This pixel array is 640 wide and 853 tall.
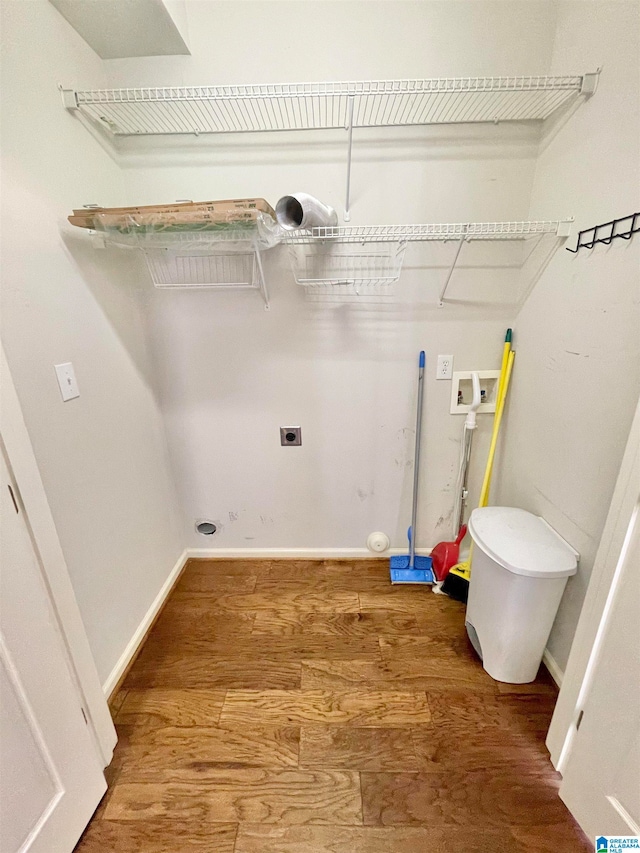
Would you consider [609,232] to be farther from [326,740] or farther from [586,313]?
[326,740]

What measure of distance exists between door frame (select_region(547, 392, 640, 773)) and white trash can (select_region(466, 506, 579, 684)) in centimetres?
20

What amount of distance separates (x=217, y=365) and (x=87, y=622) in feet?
3.88

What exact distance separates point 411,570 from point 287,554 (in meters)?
0.72

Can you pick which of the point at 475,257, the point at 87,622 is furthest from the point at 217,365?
the point at 475,257

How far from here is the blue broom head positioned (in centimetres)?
188

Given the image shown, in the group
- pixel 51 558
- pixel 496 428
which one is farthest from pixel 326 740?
pixel 496 428

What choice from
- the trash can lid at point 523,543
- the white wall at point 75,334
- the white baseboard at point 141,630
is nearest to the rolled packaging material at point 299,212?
the white wall at point 75,334

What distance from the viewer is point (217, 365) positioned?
5.78ft

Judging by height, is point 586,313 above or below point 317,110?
below

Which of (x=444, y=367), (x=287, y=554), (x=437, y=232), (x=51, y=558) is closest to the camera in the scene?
(x=51, y=558)

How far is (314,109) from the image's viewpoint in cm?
140

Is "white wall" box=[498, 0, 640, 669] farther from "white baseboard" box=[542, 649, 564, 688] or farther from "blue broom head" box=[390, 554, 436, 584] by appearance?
"blue broom head" box=[390, 554, 436, 584]

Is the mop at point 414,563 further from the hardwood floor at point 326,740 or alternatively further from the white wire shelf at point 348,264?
the white wire shelf at point 348,264

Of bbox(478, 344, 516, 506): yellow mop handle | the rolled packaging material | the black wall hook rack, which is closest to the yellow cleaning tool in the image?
bbox(478, 344, 516, 506): yellow mop handle
